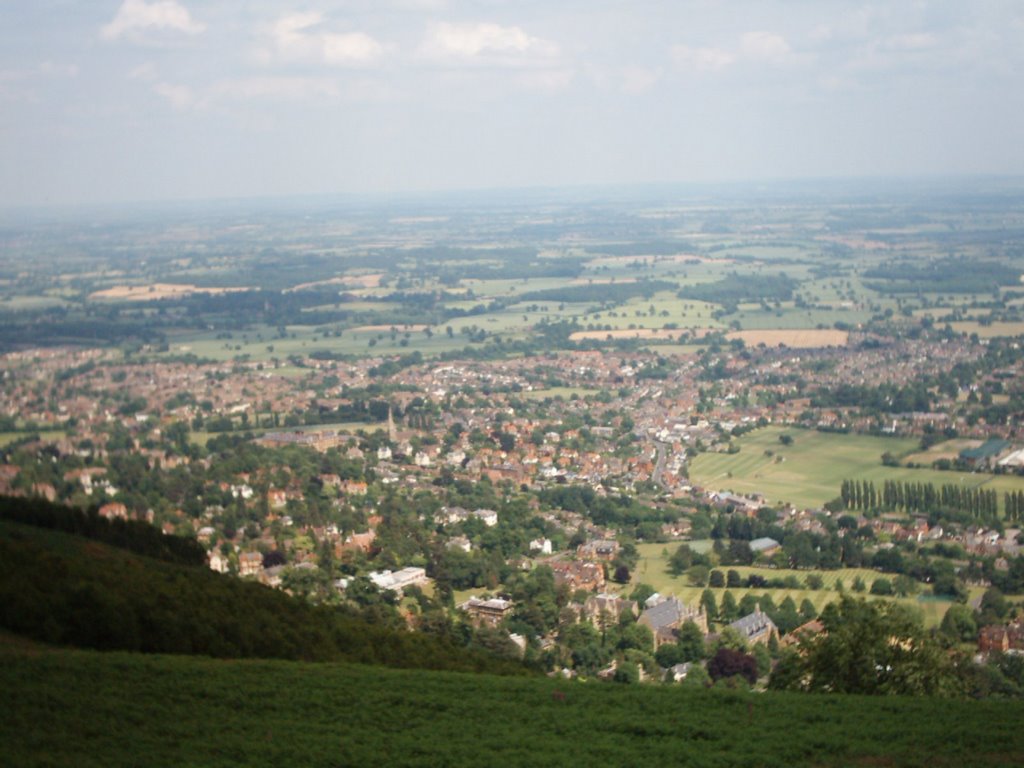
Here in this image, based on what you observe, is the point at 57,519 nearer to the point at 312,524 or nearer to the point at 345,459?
the point at 312,524

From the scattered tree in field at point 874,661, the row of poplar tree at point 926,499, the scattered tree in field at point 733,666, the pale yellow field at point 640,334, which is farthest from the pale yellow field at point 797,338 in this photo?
the scattered tree in field at point 874,661

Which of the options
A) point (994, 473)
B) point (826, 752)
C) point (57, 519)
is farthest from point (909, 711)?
point (994, 473)

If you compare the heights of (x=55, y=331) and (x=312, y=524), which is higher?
(x=55, y=331)

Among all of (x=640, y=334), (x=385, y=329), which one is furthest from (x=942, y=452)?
(x=385, y=329)

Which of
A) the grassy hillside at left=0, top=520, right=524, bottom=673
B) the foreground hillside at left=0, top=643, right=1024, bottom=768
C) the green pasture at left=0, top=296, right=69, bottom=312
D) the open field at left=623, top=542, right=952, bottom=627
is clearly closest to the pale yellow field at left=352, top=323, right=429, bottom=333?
the green pasture at left=0, top=296, right=69, bottom=312

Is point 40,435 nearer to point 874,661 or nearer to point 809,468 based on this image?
point 809,468

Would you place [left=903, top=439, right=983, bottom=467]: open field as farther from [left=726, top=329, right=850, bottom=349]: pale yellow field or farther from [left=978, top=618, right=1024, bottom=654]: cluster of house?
[left=726, top=329, right=850, bottom=349]: pale yellow field
